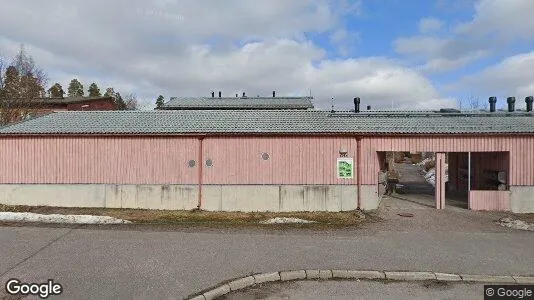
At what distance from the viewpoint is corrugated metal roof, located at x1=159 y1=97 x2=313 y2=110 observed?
3322cm

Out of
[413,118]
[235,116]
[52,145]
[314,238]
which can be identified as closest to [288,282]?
[314,238]

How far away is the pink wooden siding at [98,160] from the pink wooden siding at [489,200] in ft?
38.8

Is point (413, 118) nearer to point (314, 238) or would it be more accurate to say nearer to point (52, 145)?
point (314, 238)

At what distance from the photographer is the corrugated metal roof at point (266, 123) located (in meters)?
15.7

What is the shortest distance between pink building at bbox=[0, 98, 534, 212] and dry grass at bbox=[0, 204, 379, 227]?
581 mm

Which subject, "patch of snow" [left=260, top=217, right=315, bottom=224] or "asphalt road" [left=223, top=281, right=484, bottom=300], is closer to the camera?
"asphalt road" [left=223, top=281, right=484, bottom=300]

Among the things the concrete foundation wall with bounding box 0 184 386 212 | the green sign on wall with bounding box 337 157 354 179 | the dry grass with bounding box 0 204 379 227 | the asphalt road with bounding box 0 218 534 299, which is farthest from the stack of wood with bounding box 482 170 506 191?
the green sign on wall with bounding box 337 157 354 179

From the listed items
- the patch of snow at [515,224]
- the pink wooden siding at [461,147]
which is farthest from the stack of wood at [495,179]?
the patch of snow at [515,224]

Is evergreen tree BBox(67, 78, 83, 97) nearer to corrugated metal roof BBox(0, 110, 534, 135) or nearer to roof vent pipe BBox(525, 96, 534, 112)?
corrugated metal roof BBox(0, 110, 534, 135)

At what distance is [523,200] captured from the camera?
48.9ft

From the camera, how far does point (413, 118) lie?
55.6 ft

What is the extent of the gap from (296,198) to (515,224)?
789 cm

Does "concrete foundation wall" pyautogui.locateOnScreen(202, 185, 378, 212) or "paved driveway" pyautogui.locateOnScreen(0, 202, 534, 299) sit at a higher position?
"concrete foundation wall" pyautogui.locateOnScreen(202, 185, 378, 212)

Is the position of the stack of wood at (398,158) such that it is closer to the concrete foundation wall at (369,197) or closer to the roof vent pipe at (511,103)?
the roof vent pipe at (511,103)
